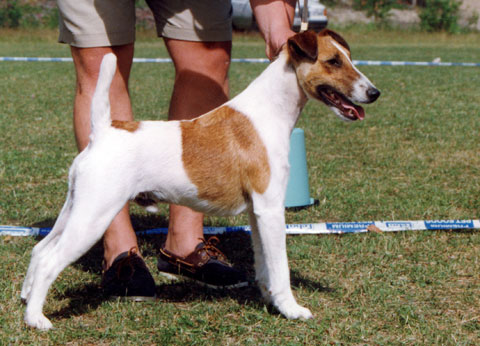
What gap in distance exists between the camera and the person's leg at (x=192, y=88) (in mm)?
3443

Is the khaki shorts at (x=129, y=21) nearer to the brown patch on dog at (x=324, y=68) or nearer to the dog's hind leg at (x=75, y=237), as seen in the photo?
the brown patch on dog at (x=324, y=68)

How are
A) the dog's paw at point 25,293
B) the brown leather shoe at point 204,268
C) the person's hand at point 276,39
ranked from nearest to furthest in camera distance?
the dog's paw at point 25,293
the person's hand at point 276,39
the brown leather shoe at point 204,268

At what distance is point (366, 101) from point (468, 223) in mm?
1950

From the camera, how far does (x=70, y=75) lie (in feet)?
42.4

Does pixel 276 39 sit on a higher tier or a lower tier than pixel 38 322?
higher

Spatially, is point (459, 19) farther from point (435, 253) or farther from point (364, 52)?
point (435, 253)

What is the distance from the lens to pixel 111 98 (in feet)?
10.9

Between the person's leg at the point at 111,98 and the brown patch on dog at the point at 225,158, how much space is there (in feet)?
2.16

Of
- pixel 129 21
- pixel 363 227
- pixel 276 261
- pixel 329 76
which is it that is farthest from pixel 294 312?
pixel 129 21

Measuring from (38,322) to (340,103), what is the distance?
69.0 inches

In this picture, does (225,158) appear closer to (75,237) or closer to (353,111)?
(353,111)

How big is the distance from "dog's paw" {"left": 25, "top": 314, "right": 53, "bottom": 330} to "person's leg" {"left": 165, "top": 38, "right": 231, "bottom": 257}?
99 centimetres

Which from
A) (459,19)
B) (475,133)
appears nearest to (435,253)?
(475,133)

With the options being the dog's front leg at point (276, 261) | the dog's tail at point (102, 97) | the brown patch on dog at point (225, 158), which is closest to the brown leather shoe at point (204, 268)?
the dog's front leg at point (276, 261)
